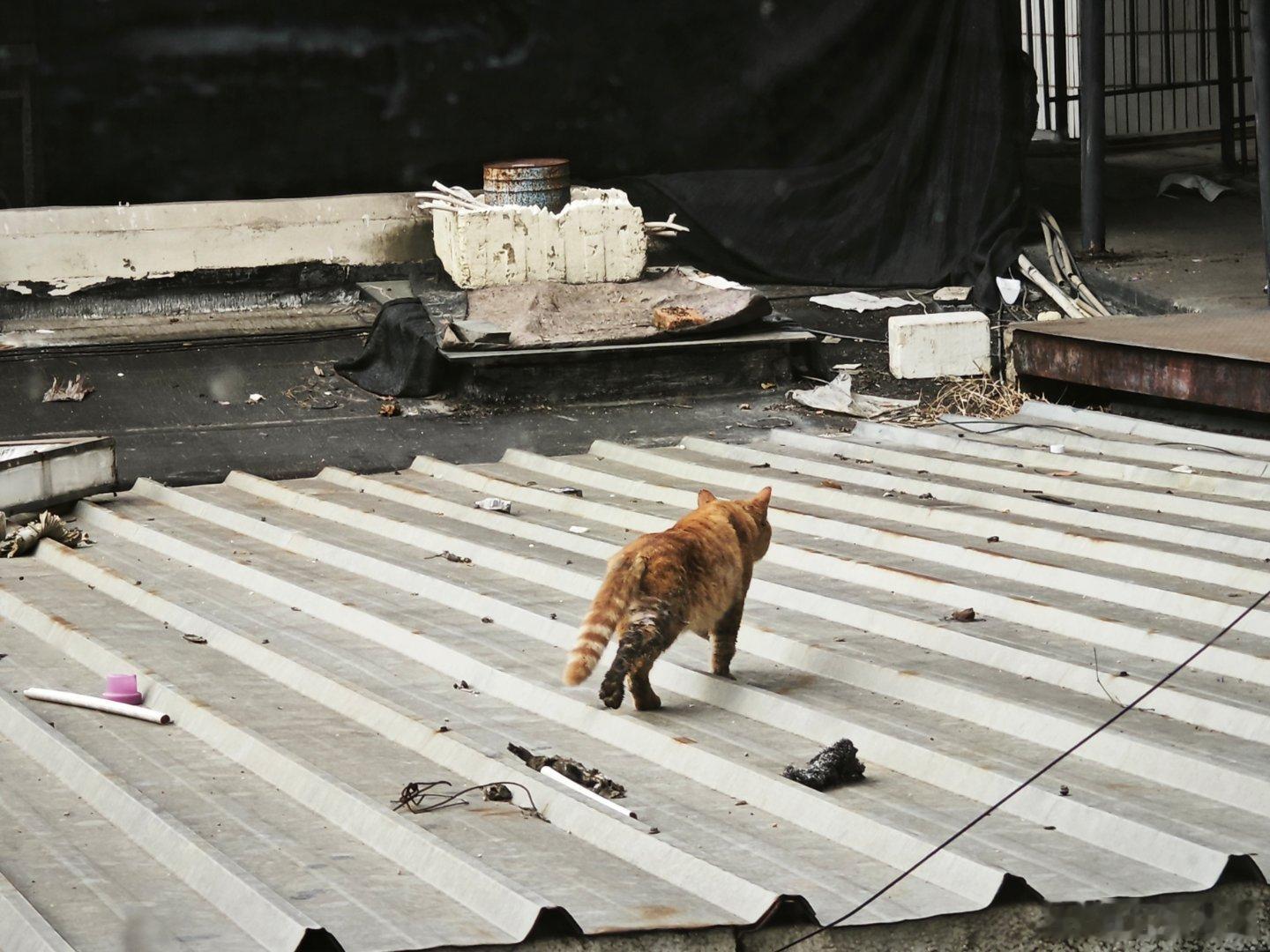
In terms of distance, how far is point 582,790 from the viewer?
4.24 meters

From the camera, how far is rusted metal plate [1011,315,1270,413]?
798cm

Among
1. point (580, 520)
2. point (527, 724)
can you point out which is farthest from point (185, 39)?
point (527, 724)

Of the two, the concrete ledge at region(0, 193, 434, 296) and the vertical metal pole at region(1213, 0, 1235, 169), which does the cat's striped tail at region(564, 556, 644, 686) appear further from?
the vertical metal pole at region(1213, 0, 1235, 169)

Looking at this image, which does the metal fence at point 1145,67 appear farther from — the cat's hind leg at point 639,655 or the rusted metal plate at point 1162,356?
the cat's hind leg at point 639,655

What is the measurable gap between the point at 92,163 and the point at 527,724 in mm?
9581

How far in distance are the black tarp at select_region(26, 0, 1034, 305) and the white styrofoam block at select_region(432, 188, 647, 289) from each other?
1.42 m

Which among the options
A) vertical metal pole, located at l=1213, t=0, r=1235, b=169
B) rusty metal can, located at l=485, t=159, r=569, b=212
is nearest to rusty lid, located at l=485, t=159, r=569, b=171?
rusty metal can, located at l=485, t=159, r=569, b=212

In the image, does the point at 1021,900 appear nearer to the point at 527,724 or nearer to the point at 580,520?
the point at 527,724

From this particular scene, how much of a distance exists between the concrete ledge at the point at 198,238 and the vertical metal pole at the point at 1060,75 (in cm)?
864

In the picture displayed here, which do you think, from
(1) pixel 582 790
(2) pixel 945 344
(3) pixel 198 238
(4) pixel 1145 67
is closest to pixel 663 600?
(1) pixel 582 790

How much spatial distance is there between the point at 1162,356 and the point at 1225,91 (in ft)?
29.8

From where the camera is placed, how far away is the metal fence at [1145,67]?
741 inches

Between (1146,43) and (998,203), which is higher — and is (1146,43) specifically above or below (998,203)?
above

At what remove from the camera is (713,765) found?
439cm
